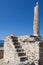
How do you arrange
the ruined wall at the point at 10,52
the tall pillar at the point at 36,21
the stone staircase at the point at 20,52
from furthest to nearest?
1. the tall pillar at the point at 36,21
2. the ruined wall at the point at 10,52
3. the stone staircase at the point at 20,52

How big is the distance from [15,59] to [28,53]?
115cm

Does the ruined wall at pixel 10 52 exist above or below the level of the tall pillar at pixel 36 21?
below

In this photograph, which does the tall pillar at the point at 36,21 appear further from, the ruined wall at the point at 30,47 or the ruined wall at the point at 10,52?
the ruined wall at the point at 10,52

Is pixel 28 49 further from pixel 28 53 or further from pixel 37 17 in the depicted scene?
pixel 37 17

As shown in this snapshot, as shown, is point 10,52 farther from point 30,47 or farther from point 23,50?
point 30,47

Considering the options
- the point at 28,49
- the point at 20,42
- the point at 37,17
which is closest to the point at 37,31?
the point at 37,17

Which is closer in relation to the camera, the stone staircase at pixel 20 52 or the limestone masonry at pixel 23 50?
the limestone masonry at pixel 23 50

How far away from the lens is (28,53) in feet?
33.7

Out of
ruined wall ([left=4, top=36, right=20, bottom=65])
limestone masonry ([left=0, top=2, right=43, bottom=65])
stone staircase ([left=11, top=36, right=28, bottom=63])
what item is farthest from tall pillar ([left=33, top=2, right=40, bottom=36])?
ruined wall ([left=4, top=36, right=20, bottom=65])

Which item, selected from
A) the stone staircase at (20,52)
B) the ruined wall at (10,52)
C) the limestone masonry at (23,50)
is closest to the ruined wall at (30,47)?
the limestone masonry at (23,50)

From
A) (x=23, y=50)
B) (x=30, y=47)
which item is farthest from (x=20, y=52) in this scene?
(x=30, y=47)

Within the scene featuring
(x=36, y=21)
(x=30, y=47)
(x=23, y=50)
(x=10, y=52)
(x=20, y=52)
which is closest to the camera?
(x=30, y=47)

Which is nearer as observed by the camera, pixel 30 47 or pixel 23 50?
pixel 30 47

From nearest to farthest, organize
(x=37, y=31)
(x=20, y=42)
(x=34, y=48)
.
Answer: (x=34, y=48) < (x=20, y=42) < (x=37, y=31)
